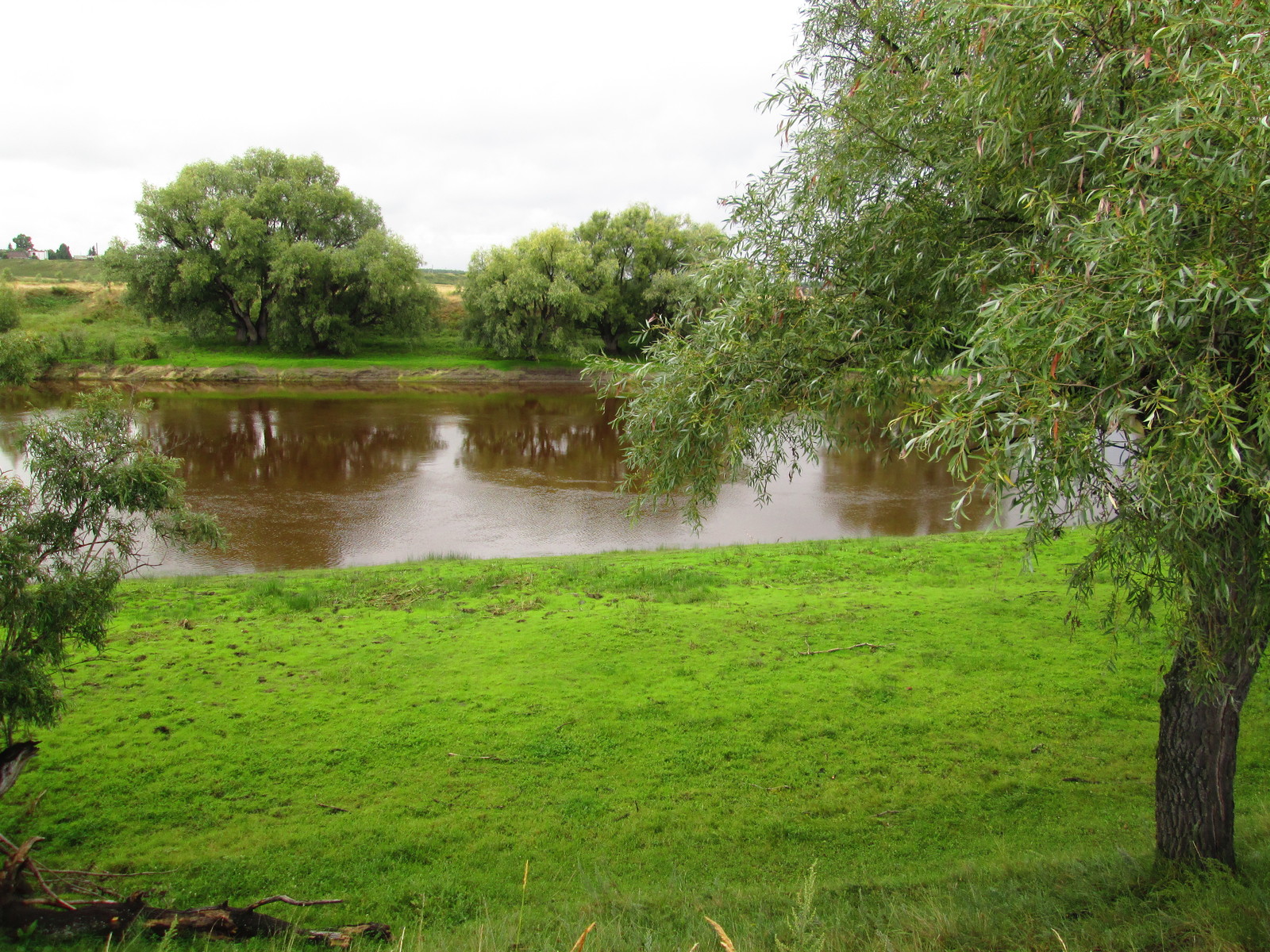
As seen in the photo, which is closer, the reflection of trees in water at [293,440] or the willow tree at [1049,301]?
the willow tree at [1049,301]

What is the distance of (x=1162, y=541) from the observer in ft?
12.8


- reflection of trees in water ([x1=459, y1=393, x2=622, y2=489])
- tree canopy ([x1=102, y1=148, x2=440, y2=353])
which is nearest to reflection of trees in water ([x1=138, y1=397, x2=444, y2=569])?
reflection of trees in water ([x1=459, y1=393, x2=622, y2=489])

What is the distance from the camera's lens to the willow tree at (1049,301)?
372 centimetres

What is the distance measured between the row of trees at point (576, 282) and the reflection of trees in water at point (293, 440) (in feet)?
44.4

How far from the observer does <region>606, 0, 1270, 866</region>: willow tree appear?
12.2 feet

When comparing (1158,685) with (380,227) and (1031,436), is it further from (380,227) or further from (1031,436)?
(380,227)

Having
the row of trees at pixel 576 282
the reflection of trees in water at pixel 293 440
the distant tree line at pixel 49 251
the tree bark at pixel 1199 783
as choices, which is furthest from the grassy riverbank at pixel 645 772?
the distant tree line at pixel 49 251

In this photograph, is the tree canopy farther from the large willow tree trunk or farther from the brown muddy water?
the large willow tree trunk

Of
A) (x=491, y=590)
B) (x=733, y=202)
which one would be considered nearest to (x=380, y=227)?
(x=491, y=590)

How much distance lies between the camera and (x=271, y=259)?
47.1 m

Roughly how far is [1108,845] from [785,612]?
5.38m

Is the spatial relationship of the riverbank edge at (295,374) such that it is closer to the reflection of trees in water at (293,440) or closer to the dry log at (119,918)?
the reflection of trees in water at (293,440)

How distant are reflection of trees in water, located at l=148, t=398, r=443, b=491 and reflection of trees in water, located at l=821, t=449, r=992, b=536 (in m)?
13.8

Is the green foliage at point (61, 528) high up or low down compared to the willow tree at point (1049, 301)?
down
